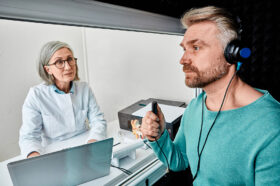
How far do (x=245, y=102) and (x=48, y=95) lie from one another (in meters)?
1.29

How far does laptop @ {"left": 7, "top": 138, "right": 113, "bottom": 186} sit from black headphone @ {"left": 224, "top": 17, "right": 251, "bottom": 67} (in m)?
0.59

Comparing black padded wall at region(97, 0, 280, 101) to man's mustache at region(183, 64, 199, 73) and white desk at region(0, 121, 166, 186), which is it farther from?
white desk at region(0, 121, 166, 186)

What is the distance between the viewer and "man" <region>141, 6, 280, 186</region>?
0.60 meters

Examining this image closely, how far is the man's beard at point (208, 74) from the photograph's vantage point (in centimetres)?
72

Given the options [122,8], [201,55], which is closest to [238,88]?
[201,55]

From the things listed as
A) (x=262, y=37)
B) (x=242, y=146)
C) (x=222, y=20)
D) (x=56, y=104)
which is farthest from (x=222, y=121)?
(x=56, y=104)

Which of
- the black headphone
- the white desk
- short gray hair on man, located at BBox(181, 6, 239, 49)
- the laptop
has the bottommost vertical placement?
the white desk

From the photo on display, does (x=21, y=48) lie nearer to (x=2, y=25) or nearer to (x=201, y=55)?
(x=2, y=25)

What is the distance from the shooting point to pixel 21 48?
182cm

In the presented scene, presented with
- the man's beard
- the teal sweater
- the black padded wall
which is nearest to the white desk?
the teal sweater

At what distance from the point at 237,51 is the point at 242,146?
0.35 metres

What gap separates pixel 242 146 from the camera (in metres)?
0.64

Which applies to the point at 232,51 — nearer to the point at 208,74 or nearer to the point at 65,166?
the point at 208,74

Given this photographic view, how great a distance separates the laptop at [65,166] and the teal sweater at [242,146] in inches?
11.4
